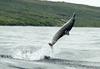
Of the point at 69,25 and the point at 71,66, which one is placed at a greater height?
the point at 69,25

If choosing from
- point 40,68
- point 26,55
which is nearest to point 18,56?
point 26,55

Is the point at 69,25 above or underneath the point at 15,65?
above

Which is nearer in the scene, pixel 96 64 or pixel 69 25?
pixel 69 25

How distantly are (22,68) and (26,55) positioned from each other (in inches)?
390

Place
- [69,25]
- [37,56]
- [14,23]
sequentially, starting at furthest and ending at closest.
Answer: [14,23], [37,56], [69,25]

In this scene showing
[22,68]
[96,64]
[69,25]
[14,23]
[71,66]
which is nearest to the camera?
[69,25]

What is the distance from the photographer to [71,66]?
3075 centimetres

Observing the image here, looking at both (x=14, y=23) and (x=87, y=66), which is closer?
(x=87, y=66)

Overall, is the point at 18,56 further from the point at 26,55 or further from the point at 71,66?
the point at 71,66

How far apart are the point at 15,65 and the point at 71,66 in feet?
13.3

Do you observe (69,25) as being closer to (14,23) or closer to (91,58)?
(91,58)

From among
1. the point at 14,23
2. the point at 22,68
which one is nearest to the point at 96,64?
the point at 22,68

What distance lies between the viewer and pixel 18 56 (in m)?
37.5

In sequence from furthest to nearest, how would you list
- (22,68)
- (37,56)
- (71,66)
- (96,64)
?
(37,56)
(96,64)
(71,66)
(22,68)
